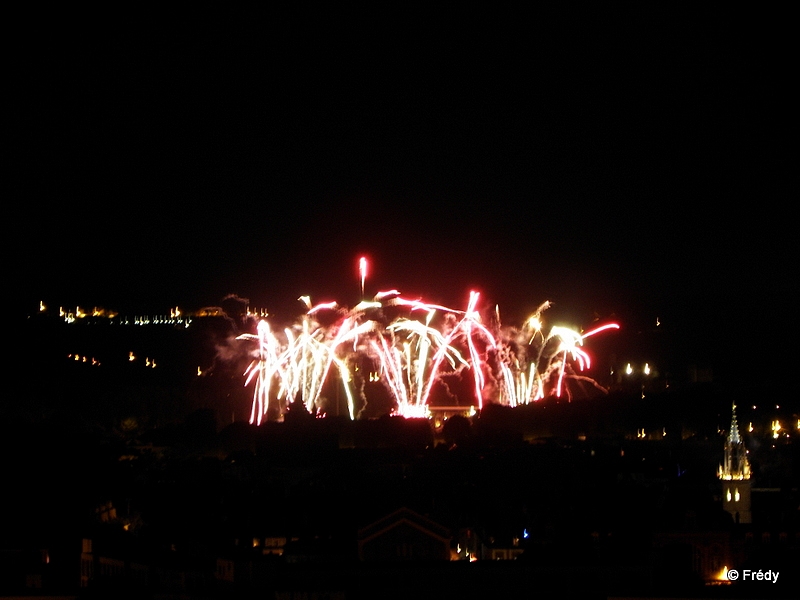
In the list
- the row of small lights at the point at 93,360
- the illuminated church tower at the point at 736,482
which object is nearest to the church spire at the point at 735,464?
the illuminated church tower at the point at 736,482

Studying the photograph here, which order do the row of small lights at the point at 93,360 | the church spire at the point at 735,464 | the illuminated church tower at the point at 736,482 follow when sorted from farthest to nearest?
the row of small lights at the point at 93,360 → the church spire at the point at 735,464 → the illuminated church tower at the point at 736,482

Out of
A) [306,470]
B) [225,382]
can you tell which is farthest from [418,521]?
[225,382]

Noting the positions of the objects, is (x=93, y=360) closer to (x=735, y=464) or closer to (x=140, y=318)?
(x=140, y=318)

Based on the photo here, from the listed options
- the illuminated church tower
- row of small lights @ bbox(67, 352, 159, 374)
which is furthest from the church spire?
row of small lights @ bbox(67, 352, 159, 374)

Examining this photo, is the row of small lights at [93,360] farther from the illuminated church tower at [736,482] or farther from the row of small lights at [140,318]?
the illuminated church tower at [736,482]

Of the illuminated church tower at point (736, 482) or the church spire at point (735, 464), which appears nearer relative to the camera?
the illuminated church tower at point (736, 482)

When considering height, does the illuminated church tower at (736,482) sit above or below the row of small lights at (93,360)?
below

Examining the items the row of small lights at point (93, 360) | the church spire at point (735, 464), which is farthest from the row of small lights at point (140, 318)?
the church spire at point (735, 464)

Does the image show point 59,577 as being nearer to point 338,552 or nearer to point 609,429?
point 338,552

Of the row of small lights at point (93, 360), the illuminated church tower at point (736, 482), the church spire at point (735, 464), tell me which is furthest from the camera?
the row of small lights at point (93, 360)

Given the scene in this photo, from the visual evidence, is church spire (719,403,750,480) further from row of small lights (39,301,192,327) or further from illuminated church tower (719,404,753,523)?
row of small lights (39,301,192,327)
